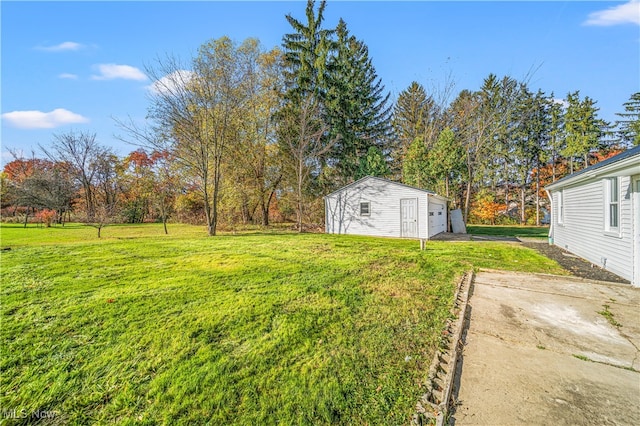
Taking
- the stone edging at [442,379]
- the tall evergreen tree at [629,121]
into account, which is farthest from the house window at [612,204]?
the tall evergreen tree at [629,121]

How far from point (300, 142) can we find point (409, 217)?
7.71 metres

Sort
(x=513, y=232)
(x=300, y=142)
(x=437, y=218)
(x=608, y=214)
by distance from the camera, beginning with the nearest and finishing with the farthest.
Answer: (x=608, y=214) → (x=437, y=218) → (x=300, y=142) → (x=513, y=232)

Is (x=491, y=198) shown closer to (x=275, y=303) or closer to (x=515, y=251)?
(x=515, y=251)

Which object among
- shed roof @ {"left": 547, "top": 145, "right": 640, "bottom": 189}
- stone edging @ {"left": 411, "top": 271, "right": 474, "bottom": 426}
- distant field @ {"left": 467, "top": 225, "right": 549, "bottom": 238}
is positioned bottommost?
stone edging @ {"left": 411, "top": 271, "right": 474, "bottom": 426}

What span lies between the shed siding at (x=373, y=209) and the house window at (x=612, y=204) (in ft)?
20.1

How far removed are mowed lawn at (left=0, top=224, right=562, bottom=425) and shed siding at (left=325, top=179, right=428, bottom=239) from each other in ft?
22.9

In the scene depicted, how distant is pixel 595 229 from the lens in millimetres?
6223

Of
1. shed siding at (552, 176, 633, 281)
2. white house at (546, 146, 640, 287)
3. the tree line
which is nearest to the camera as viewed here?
white house at (546, 146, 640, 287)

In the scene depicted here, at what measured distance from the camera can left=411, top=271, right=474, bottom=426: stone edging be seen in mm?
1778

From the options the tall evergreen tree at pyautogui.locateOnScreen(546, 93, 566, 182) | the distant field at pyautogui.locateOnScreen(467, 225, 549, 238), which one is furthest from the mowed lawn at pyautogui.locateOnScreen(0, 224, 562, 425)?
the tall evergreen tree at pyautogui.locateOnScreen(546, 93, 566, 182)

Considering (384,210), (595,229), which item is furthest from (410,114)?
(595,229)

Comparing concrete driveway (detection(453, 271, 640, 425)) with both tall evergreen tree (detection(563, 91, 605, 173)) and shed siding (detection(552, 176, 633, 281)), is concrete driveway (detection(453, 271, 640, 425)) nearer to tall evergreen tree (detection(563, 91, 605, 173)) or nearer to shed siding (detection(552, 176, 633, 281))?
shed siding (detection(552, 176, 633, 281))

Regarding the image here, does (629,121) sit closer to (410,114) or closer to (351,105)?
(410,114)

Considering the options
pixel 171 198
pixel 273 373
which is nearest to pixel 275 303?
pixel 273 373
